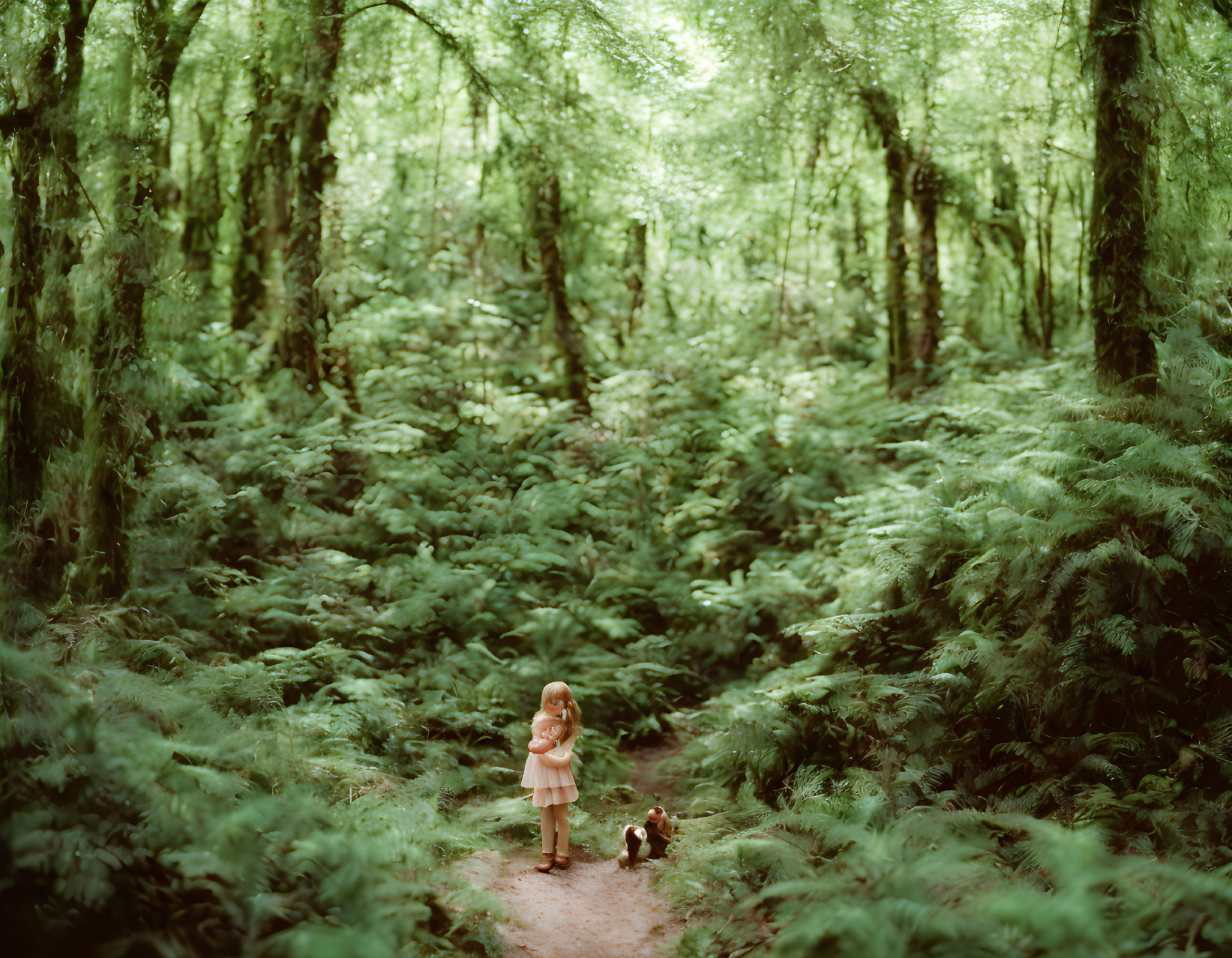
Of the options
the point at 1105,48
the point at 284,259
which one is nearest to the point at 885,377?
the point at 1105,48

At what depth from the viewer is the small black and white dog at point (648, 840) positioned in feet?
19.0

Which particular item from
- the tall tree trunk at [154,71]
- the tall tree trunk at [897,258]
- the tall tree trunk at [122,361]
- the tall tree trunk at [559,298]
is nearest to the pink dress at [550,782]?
the tall tree trunk at [122,361]

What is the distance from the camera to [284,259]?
37.5ft

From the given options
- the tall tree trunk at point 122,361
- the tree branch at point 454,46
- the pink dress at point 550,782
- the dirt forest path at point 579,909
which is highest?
the tree branch at point 454,46

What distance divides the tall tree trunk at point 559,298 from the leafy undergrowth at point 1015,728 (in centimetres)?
718

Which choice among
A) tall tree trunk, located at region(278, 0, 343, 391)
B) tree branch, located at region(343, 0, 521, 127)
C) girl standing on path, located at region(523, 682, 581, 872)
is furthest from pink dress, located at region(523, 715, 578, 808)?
tree branch, located at region(343, 0, 521, 127)

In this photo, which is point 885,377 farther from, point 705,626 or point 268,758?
point 268,758

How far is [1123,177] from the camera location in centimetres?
700

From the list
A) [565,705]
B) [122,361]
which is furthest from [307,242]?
[565,705]

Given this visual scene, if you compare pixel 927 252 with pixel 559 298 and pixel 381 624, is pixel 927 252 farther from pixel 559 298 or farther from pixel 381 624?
pixel 381 624

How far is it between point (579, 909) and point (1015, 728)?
3041mm

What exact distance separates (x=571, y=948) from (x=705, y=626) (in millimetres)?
6016

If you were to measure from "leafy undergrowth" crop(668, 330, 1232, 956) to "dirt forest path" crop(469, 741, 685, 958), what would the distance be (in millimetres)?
266

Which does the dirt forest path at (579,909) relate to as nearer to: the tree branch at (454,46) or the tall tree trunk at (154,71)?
the tall tree trunk at (154,71)
